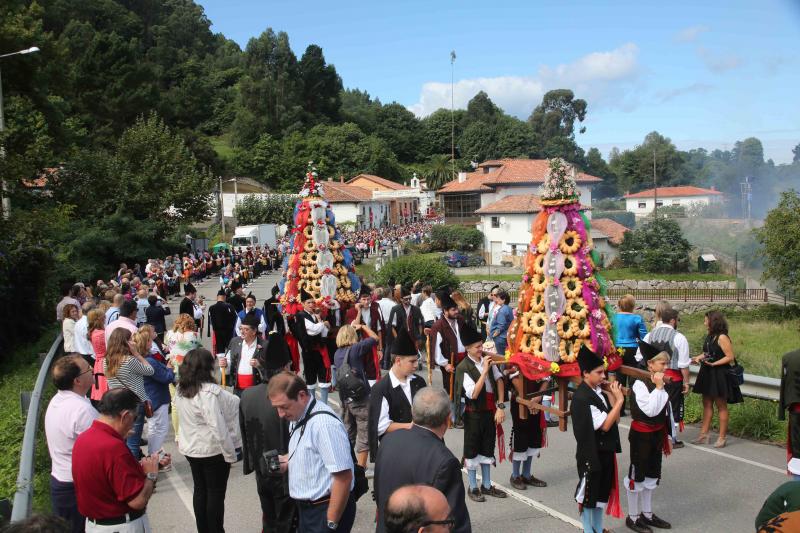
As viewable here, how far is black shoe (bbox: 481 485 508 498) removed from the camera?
7441 mm

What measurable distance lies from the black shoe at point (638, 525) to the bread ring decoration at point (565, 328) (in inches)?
97.8

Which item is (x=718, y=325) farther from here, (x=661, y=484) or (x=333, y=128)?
(x=333, y=128)

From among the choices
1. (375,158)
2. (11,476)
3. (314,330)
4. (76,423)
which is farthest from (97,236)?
(375,158)

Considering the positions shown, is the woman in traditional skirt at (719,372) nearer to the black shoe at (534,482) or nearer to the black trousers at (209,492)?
the black shoe at (534,482)

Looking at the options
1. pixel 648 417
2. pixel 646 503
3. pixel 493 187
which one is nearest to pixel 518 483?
pixel 646 503

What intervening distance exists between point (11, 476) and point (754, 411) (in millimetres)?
9135

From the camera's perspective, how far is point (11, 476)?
6.82 metres

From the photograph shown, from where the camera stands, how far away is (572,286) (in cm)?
869

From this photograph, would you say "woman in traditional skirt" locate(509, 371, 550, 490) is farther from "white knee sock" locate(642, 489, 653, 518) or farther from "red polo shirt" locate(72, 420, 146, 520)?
"red polo shirt" locate(72, 420, 146, 520)

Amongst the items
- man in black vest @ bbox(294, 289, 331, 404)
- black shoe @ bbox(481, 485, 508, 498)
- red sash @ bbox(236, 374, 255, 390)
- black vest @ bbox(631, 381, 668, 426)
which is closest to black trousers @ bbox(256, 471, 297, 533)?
black shoe @ bbox(481, 485, 508, 498)

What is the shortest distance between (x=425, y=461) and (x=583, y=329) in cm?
506

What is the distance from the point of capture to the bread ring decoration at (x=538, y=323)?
28.7ft

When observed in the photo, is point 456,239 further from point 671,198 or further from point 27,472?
point 671,198

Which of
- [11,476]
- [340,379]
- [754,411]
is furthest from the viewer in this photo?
[754,411]
